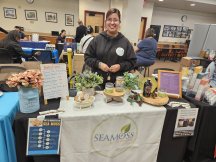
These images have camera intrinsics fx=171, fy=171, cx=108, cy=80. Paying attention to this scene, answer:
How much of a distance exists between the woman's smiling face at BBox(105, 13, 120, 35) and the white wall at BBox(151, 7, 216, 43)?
329 inches

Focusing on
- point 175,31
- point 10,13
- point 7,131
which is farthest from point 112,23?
point 175,31

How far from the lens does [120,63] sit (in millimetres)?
1762

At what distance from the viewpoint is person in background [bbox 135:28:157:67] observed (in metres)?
3.35

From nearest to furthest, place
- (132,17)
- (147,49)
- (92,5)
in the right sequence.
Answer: (147,49) → (132,17) → (92,5)

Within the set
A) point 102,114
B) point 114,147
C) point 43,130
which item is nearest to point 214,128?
point 114,147

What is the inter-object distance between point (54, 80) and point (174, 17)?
9840mm

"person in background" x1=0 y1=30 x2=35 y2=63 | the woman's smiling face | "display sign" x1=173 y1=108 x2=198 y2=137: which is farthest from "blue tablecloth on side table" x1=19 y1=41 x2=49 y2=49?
"display sign" x1=173 y1=108 x2=198 y2=137

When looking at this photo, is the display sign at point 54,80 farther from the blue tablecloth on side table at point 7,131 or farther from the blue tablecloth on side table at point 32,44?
the blue tablecloth on side table at point 32,44

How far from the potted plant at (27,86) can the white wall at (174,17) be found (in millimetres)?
9188

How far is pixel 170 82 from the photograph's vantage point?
1.57 meters

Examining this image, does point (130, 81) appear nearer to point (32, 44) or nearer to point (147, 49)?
point (147, 49)

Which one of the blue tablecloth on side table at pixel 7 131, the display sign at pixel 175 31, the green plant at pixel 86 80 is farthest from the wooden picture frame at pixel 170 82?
the display sign at pixel 175 31

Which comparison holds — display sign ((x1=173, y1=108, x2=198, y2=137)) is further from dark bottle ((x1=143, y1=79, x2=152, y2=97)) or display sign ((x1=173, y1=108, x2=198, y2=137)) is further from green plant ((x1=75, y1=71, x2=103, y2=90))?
green plant ((x1=75, y1=71, x2=103, y2=90))

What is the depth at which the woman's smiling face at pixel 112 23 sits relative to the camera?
62.8 inches
